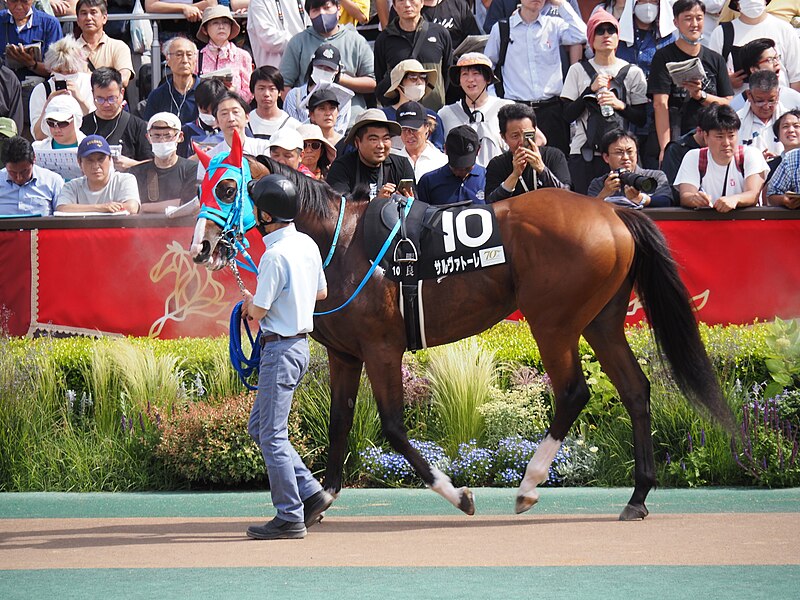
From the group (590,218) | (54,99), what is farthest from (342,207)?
(54,99)

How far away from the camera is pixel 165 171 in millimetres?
11016

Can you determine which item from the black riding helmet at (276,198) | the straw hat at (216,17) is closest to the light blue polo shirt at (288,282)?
the black riding helmet at (276,198)

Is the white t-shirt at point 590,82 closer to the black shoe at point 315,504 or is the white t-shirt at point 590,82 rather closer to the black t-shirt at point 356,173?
the black t-shirt at point 356,173

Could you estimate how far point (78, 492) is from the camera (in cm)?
834

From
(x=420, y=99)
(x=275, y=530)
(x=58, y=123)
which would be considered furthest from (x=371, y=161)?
(x=58, y=123)

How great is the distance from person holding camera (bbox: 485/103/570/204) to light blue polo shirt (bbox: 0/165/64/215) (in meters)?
4.25

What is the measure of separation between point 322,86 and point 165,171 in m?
1.96

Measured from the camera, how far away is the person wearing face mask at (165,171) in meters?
10.9

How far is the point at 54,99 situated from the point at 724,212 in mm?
6820

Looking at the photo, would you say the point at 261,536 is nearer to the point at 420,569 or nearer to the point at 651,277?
the point at 420,569

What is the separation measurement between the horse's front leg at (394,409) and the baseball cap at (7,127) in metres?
7.02

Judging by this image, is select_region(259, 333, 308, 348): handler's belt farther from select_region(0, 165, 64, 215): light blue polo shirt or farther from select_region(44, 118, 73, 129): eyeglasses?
select_region(44, 118, 73, 129): eyeglasses

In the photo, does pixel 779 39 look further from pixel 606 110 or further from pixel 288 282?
pixel 288 282

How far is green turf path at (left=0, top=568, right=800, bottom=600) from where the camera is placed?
4844 mm
